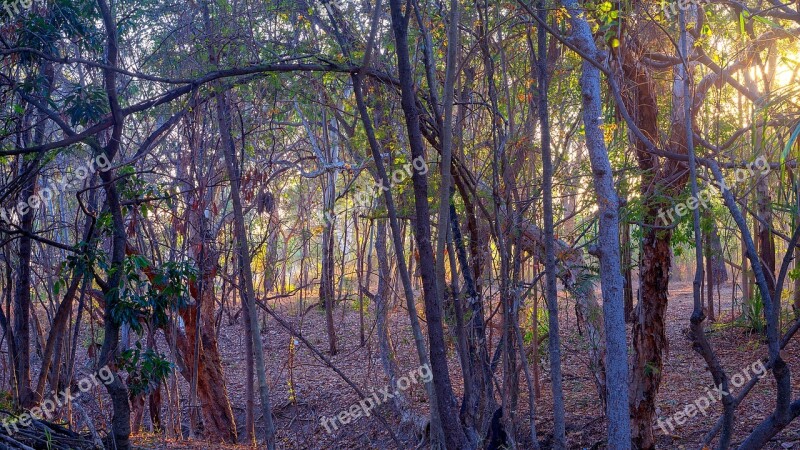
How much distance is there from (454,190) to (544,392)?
201 inches

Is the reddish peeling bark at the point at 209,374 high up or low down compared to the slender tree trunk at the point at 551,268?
down

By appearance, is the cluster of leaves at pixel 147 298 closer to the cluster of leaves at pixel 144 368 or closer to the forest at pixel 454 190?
the forest at pixel 454 190

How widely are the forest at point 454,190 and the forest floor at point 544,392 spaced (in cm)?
6

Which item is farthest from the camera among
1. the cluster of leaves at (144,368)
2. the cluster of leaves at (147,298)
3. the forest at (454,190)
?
the cluster of leaves at (144,368)

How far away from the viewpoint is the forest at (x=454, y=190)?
13.7ft

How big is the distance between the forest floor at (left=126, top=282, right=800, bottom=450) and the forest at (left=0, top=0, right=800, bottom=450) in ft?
0.19

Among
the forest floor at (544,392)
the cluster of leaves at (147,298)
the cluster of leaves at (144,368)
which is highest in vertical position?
the cluster of leaves at (147,298)

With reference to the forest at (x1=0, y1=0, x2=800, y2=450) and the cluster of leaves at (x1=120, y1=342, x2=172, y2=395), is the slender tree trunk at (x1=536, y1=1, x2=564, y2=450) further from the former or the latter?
the cluster of leaves at (x1=120, y1=342, x2=172, y2=395)

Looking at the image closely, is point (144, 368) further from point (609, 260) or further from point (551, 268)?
point (609, 260)

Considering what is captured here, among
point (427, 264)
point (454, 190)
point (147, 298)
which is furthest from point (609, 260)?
point (147, 298)

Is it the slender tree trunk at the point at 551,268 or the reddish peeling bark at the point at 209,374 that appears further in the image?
the reddish peeling bark at the point at 209,374

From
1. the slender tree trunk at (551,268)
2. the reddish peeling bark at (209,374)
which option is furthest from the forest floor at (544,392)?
the slender tree trunk at (551,268)

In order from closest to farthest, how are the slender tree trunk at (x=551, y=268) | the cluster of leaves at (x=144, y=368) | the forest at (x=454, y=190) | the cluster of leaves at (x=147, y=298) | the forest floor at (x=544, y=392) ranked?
the forest at (x=454, y=190), the slender tree trunk at (x=551, y=268), the cluster of leaves at (x=147, y=298), the cluster of leaves at (x=144, y=368), the forest floor at (x=544, y=392)

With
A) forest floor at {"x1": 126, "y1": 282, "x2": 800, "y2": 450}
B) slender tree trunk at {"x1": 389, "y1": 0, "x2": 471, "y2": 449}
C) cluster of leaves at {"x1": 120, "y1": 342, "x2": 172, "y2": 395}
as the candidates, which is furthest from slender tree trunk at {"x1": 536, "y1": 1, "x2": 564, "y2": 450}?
cluster of leaves at {"x1": 120, "y1": 342, "x2": 172, "y2": 395}
